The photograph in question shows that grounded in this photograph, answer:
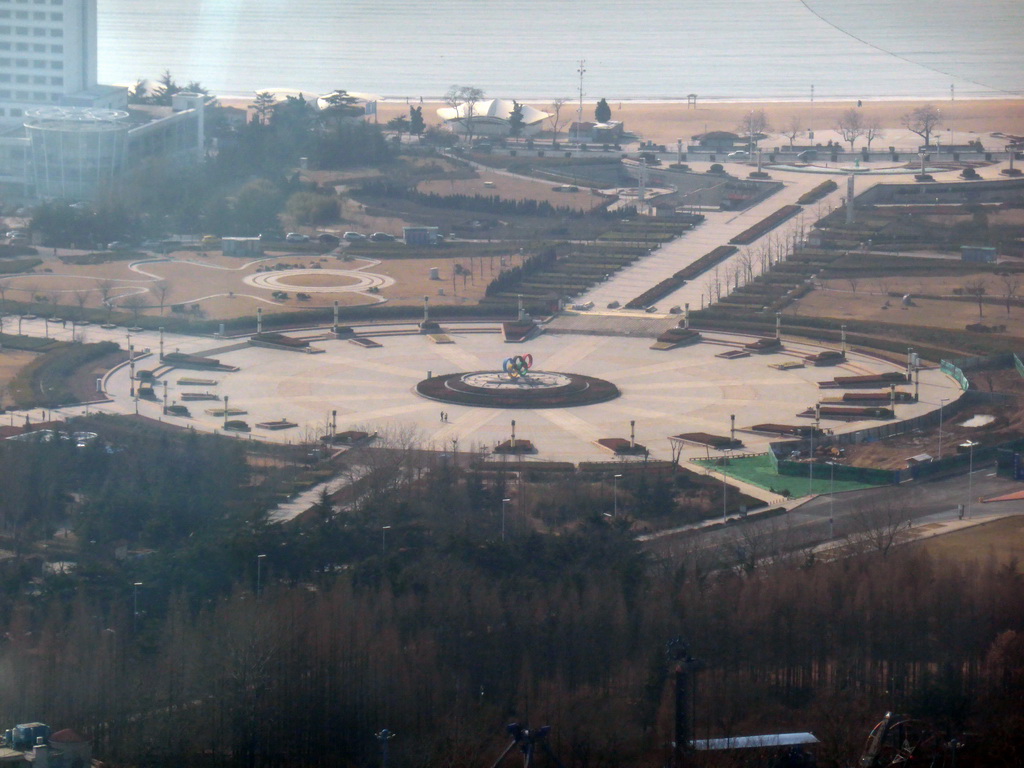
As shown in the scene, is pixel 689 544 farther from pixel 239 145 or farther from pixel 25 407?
pixel 239 145

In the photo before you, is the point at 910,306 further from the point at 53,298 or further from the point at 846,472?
the point at 53,298

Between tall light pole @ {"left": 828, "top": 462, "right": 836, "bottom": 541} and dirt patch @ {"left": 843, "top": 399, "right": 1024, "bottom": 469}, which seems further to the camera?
→ dirt patch @ {"left": 843, "top": 399, "right": 1024, "bottom": 469}

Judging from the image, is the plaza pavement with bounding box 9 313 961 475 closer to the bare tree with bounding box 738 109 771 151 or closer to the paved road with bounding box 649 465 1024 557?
the paved road with bounding box 649 465 1024 557

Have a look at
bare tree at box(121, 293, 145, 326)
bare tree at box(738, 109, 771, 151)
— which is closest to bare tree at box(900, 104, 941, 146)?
bare tree at box(738, 109, 771, 151)

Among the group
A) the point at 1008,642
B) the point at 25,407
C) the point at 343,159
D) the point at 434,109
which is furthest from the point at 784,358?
the point at 434,109

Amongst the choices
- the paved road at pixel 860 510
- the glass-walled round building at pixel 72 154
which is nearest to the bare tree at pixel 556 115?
the glass-walled round building at pixel 72 154

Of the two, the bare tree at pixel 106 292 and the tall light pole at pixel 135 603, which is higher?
the bare tree at pixel 106 292

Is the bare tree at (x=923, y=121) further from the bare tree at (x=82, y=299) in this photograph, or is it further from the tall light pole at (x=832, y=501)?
the tall light pole at (x=832, y=501)
